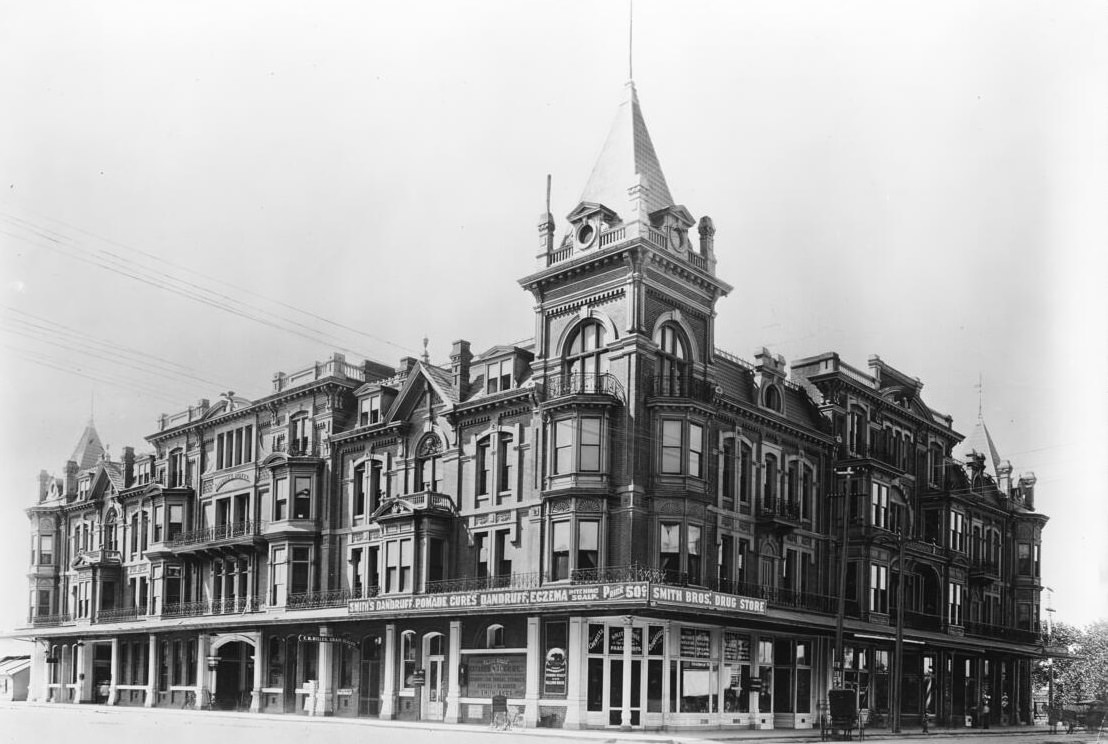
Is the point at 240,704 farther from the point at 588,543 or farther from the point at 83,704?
the point at 588,543

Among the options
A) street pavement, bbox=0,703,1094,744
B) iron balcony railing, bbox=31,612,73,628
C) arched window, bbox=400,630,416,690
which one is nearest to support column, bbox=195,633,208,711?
street pavement, bbox=0,703,1094,744

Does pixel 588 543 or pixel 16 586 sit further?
pixel 16 586

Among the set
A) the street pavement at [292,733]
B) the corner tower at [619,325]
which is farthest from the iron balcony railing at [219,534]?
the corner tower at [619,325]

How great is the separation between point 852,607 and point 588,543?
15.3 meters

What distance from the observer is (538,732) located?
113 ft

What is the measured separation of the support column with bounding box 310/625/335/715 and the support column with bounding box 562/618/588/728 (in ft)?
40.8

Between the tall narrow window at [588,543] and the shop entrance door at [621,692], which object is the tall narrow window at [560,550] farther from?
the shop entrance door at [621,692]

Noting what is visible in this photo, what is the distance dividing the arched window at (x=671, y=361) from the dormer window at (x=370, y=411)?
13190mm

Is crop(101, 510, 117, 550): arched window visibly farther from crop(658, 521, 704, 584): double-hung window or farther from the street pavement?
crop(658, 521, 704, 584): double-hung window

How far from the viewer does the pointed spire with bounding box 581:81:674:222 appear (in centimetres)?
3978

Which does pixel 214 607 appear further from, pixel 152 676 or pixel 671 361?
pixel 671 361

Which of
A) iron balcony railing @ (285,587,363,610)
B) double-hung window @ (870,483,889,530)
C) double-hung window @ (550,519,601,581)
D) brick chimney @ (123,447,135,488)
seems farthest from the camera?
brick chimney @ (123,447,135,488)

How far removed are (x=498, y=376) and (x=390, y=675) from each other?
11642mm

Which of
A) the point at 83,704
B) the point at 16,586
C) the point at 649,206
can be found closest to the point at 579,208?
the point at 649,206
